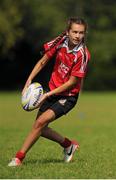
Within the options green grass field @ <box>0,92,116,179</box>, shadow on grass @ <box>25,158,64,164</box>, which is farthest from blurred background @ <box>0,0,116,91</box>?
shadow on grass @ <box>25,158,64,164</box>

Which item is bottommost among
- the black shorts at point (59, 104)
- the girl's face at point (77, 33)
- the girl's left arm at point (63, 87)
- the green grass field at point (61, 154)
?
the green grass field at point (61, 154)

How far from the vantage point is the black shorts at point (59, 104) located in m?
9.17

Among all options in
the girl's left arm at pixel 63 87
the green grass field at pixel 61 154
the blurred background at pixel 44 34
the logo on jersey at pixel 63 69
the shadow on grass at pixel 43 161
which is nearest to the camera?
the green grass field at pixel 61 154

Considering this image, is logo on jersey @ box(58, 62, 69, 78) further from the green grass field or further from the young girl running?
the green grass field

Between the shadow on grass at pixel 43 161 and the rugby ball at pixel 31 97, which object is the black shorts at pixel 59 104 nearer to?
the rugby ball at pixel 31 97

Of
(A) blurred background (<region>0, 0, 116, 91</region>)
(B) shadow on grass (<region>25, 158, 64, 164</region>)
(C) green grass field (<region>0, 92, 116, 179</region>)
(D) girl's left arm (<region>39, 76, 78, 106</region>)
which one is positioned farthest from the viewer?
(A) blurred background (<region>0, 0, 116, 91</region>)

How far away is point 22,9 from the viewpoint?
2013 inches

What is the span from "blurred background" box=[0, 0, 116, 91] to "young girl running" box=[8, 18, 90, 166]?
Result: 1510 inches

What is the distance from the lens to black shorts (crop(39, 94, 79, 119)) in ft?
30.1

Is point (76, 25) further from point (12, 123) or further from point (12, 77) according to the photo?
point (12, 77)

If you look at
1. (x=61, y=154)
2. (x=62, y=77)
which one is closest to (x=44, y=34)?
(x=61, y=154)

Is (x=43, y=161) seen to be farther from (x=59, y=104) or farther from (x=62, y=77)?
(x=62, y=77)

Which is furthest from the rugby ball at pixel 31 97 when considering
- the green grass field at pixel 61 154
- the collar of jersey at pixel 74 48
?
the green grass field at pixel 61 154

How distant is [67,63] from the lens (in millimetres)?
9109
